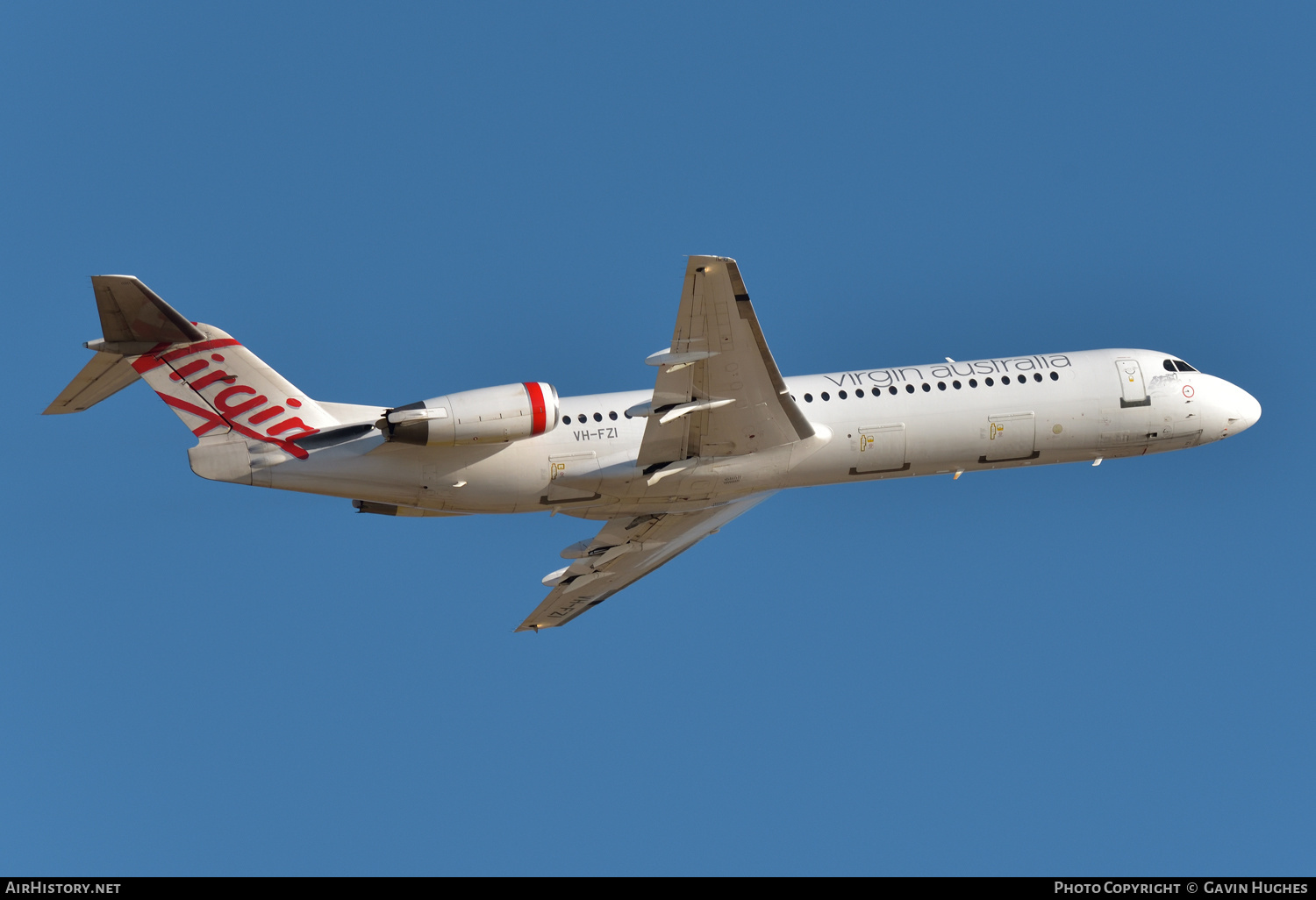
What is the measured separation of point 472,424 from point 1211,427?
67.1 ft

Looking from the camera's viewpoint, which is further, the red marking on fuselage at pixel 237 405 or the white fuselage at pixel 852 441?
the white fuselage at pixel 852 441

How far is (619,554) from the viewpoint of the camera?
125ft

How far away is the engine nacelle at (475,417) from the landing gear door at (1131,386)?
15824 mm

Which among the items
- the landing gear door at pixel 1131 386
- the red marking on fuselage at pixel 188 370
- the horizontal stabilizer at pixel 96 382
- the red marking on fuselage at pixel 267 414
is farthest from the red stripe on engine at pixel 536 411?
the landing gear door at pixel 1131 386

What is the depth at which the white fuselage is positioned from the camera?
3161cm

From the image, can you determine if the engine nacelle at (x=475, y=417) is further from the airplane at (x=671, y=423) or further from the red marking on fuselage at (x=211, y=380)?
the red marking on fuselage at (x=211, y=380)

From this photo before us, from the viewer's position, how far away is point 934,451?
34.6 m

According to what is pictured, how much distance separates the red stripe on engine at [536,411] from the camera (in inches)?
1174

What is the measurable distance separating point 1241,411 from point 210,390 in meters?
26.7

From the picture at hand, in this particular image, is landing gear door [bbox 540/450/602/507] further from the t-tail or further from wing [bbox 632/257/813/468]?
the t-tail

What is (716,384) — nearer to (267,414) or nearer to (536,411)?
(536,411)
